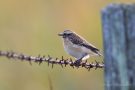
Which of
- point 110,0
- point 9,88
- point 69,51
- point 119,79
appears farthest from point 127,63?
point 110,0

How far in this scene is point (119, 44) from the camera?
4.68 metres

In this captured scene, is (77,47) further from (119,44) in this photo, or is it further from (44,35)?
(119,44)

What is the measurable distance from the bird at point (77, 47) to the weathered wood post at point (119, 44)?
17.3 feet

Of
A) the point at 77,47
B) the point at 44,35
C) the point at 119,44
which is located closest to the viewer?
the point at 119,44

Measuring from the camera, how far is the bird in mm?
10256

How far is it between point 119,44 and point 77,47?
6183 mm

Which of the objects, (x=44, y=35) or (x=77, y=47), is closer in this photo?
(x=77, y=47)

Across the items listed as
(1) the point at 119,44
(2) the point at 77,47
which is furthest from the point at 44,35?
(1) the point at 119,44

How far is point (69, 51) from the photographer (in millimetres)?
10789

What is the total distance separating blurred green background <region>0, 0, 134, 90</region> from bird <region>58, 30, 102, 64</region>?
855 millimetres

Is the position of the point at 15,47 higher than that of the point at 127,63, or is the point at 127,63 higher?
the point at 15,47

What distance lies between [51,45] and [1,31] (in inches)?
84.6

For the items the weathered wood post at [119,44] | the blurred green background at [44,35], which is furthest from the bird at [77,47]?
the weathered wood post at [119,44]

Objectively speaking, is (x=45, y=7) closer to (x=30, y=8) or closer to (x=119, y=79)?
(x=30, y=8)
